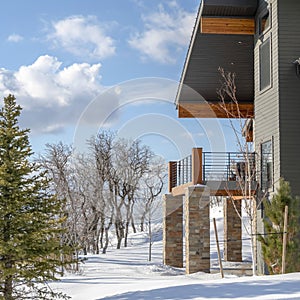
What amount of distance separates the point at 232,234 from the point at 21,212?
13.1 metres

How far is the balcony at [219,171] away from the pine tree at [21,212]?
627cm

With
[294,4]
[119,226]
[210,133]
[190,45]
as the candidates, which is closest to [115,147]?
[119,226]

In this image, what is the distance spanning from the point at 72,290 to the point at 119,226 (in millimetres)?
19509

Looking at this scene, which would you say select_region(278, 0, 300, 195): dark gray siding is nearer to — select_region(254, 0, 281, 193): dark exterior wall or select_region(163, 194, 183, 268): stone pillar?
select_region(254, 0, 281, 193): dark exterior wall

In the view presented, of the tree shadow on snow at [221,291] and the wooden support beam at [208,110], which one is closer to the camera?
the tree shadow on snow at [221,291]

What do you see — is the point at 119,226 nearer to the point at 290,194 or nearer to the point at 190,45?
the point at 190,45

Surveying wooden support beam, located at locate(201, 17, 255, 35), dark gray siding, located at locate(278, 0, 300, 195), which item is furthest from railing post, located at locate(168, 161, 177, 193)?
A: dark gray siding, located at locate(278, 0, 300, 195)

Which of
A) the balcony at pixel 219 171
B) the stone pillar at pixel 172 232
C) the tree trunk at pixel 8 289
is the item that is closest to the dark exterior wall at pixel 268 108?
the balcony at pixel 219 171

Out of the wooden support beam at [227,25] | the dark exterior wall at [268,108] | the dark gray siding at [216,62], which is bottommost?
the dark exterior wall at [268,108]

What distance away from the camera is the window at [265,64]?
15273 mm

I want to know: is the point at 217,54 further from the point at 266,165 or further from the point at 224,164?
the point at 266,165

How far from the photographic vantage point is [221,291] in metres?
8.76

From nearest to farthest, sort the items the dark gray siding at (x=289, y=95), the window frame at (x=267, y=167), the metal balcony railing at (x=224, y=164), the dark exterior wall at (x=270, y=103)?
1. the dark gray siding at (x=289, y=95)
2. the dark exterior wall at (x=270, y=103)
3. the window frame at (x=267, y=167)
4. the metal balcony railing at (x=224, y=164)

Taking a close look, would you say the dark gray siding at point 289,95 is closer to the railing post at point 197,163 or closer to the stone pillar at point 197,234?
the railing post at point 197,163
